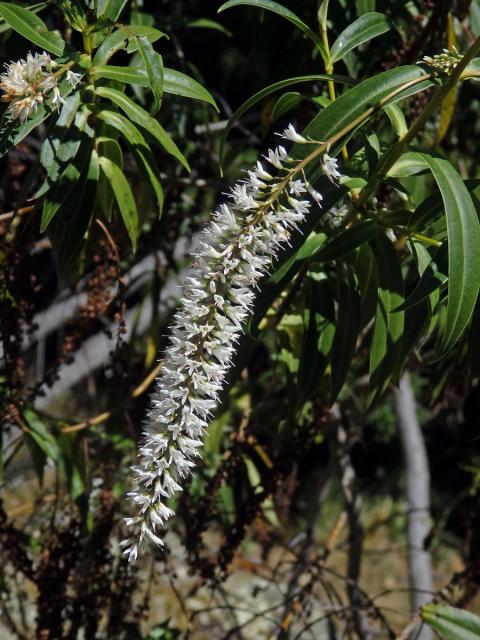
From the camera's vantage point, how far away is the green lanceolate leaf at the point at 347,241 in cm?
136

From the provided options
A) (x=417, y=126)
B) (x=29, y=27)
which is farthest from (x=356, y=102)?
(x=29, y=27)

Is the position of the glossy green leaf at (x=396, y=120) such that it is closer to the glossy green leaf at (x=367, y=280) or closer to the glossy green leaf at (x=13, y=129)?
the glossy green leaf at (x=367, y=280)

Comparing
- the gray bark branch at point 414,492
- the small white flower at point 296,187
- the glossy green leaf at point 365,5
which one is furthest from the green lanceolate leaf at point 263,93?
the gray bark branch at point 414,492

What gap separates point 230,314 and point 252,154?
2151 mm

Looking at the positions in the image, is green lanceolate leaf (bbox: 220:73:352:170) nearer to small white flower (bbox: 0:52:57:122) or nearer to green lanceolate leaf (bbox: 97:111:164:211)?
green lanceolate leaf (bbox: 97:111:164:211)

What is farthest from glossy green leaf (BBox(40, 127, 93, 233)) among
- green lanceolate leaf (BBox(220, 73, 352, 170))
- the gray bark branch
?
the gray bark branch

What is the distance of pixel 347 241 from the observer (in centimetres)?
136

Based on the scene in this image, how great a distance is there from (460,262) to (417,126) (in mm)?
225

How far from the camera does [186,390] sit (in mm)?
1104

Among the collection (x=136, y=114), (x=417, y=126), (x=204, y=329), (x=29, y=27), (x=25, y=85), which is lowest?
(x=204, y=329)

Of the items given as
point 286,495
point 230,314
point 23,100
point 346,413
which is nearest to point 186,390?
point 230,314

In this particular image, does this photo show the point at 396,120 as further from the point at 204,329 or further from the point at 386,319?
the point at 204,329

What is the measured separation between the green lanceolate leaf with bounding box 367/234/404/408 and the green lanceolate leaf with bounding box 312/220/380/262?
0.05 m

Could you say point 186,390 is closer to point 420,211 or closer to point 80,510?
point 420,211
